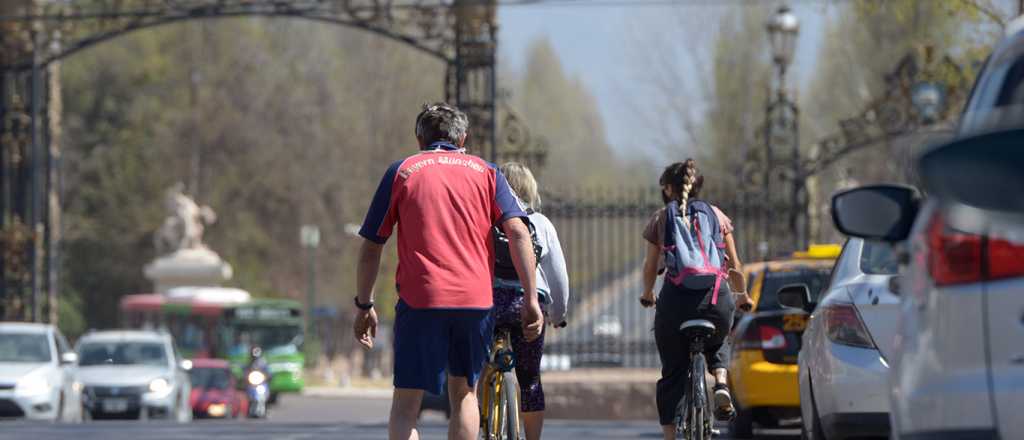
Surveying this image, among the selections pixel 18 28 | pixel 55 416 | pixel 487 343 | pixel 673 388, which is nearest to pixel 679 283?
pixel 673 388

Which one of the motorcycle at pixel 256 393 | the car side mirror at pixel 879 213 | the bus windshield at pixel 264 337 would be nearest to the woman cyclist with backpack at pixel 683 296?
the car side mirror at pixel 879 213

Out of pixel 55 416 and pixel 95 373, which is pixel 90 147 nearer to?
pixel 95 373

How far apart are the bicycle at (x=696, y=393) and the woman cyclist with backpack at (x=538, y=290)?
0.72m

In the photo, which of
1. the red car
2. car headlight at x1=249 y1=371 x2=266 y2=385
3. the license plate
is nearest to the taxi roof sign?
the license plate

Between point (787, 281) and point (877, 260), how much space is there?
5694mm

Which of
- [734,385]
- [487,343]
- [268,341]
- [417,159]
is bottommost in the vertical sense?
[268,341]

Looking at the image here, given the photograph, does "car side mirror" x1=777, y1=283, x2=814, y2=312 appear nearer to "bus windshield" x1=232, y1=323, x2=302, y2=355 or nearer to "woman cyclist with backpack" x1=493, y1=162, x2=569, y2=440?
"woman cyclist with backpack" x1=493, y1=162, x2=569, y2=440

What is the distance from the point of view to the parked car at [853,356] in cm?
899

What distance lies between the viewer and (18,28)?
28047 millimetres

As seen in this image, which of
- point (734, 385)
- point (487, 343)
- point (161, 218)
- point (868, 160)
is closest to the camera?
point (487, 343)

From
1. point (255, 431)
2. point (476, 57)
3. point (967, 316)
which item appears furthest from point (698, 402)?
point (476, 57)

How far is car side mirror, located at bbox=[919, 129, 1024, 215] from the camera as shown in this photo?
3785mm

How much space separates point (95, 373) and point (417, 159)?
24.6 metres

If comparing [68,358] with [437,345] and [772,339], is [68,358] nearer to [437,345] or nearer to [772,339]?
[772,339]
